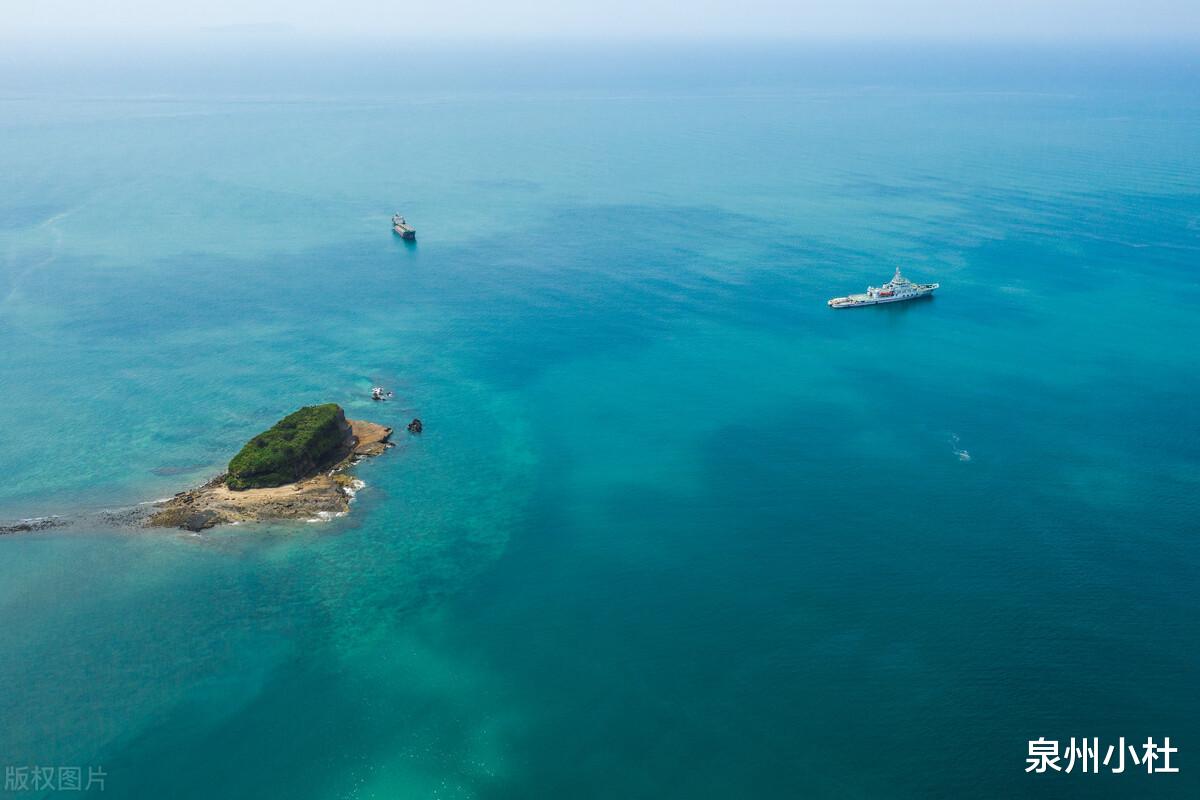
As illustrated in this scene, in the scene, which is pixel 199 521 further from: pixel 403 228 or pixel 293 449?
pixel 403 228

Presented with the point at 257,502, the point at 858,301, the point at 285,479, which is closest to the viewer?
the point at 257,502

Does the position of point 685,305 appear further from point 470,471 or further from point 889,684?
point 889,684

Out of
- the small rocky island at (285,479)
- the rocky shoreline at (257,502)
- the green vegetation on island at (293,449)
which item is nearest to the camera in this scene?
the rocky shoreline at (257,502)

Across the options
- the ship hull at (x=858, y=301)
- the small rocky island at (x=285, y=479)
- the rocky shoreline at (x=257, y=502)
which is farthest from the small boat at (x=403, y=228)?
the rocky shoreline at (x=257, y=502)

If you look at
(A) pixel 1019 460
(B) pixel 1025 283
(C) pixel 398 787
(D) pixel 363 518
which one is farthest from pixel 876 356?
(C) pixel 398 787

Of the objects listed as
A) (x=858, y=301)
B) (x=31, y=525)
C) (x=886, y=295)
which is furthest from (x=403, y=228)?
(x=31, y=525)

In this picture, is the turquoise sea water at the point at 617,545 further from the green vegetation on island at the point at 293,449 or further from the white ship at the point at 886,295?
the green vegetation on island at the point at 293,449

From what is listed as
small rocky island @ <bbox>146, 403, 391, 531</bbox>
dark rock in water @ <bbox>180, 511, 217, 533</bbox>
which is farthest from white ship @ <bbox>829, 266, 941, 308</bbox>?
dark rock in water @ <bbox>180, 511, 217, 533</bbox>
